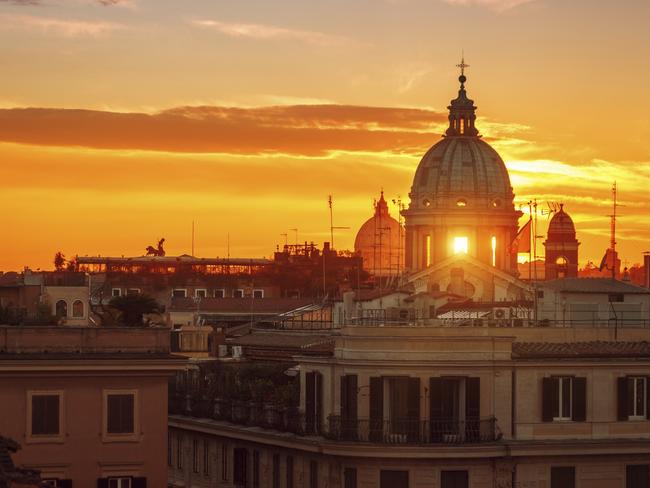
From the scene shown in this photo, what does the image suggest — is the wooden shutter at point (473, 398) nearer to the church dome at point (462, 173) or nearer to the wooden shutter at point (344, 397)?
the wooden shutter at point (344, 397)

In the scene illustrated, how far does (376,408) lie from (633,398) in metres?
8.37

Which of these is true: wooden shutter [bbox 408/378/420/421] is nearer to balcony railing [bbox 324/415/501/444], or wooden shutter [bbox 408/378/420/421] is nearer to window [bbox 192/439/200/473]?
balcony railing [bbox 324/415/501/444]

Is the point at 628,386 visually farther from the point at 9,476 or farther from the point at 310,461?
the point at 9,476

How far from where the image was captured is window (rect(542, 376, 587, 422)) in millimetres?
69938

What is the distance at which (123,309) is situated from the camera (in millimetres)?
80062

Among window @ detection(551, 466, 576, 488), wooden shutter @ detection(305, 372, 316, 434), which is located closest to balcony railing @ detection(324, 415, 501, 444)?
window @ detection(551, 466, 576, 488)

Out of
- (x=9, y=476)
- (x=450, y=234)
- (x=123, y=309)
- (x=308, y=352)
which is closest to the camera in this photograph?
(x=9, y=476)

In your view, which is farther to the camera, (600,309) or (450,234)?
(450,234)

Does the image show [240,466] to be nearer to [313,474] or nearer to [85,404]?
[313,474]

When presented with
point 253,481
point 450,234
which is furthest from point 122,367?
point 450,234

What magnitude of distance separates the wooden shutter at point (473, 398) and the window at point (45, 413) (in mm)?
12689

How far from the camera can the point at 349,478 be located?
6850 centimetres

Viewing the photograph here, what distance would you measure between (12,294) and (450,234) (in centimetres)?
6113

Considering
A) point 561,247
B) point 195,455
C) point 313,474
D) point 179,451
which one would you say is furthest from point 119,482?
point 561,247
